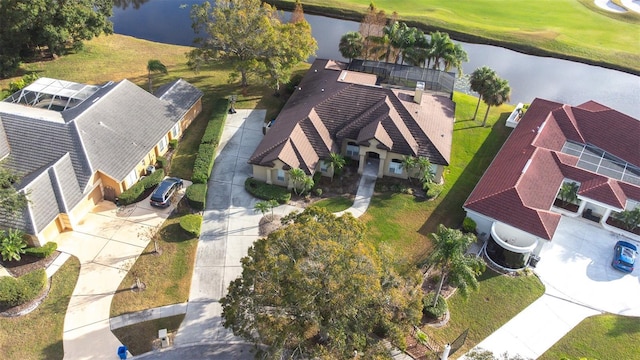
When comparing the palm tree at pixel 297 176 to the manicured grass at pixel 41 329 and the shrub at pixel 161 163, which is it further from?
the manicured grass at pixel 41 329

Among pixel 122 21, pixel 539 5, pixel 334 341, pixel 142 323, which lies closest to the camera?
pixel 334 341

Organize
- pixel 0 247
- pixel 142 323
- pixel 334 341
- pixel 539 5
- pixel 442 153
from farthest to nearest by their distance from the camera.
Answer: pixel 539 5 → pixel 442 153 → pixel 0 247 → pixel 142 323 → pixel 334 341

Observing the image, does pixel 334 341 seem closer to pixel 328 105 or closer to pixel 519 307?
pixel 519 307

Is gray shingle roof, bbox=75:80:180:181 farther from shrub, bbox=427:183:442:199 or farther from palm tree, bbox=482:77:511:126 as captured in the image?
palm tree, bbox=482:77:511:126

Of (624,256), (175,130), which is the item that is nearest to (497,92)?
A: (624,256)

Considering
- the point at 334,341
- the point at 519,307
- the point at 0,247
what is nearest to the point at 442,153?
the point at 519,307

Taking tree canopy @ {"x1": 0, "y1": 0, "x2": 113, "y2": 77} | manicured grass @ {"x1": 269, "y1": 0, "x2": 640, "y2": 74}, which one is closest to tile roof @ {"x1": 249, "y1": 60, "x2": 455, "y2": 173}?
tree canopy @ {"x1": 0, "y1": 0, "x2": 113, "y2": 77}

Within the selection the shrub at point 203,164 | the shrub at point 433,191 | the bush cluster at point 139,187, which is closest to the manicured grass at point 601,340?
the shrub at point 433,191
